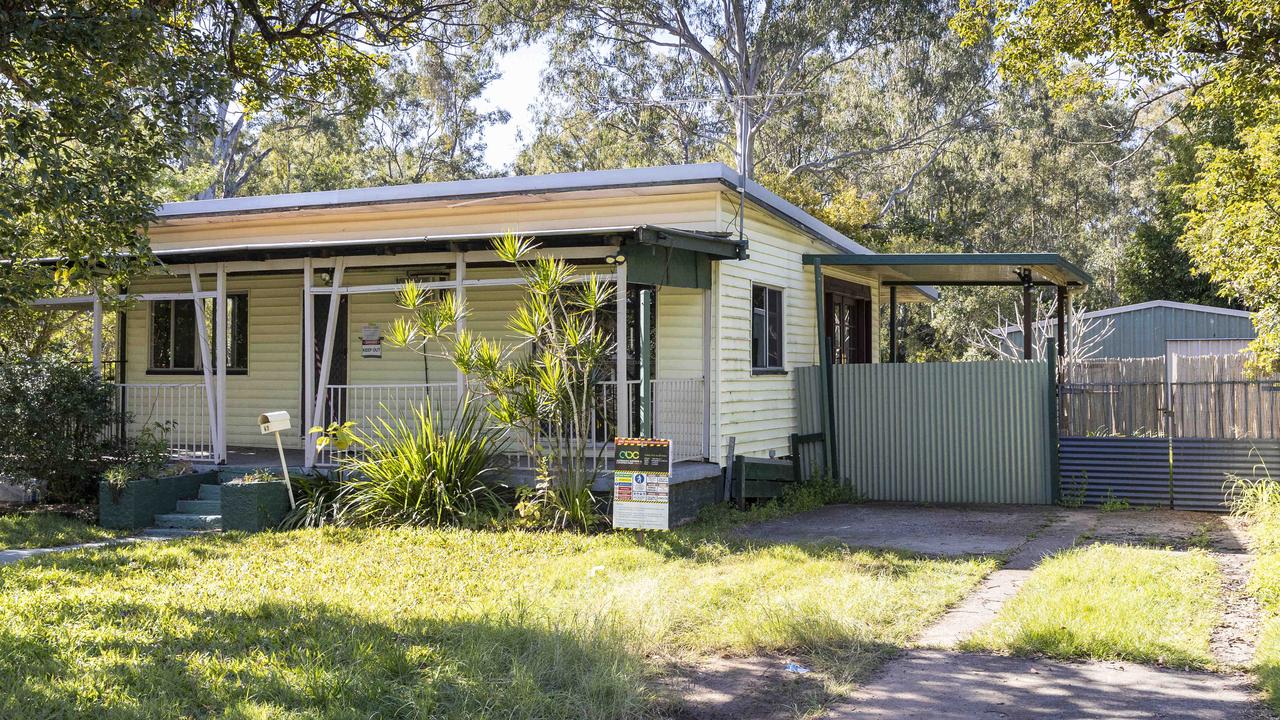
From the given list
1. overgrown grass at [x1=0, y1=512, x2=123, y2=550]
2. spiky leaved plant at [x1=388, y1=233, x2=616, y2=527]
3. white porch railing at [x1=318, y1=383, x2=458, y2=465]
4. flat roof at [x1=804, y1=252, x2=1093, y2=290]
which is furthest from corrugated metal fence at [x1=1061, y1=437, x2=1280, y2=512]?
overgrown grass at [x1=0, y1=512, x2=123, y2=550]

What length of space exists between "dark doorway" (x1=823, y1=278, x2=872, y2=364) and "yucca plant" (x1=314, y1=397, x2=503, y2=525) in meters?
6.66

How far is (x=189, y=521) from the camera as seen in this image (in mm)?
11281

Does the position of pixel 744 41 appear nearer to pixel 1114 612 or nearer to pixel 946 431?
pixel 946 431

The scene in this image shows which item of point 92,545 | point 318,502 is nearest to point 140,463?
point 92,545

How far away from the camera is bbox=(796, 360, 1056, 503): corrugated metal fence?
13.1 m

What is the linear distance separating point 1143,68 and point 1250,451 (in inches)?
180

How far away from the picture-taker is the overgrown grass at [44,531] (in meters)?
10.2

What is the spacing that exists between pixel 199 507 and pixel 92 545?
155 centimetres

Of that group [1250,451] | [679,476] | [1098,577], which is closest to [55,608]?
[679,476]

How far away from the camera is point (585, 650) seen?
228 inches

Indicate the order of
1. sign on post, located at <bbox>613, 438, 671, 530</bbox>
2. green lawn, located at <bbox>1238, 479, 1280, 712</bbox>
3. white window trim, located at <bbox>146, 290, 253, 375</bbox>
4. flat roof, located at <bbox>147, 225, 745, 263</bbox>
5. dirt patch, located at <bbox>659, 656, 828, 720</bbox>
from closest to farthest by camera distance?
1. dirt patch, located at <bbox>659, 656, 828, 720</bbox>
2. green lawn, located at <bbox>1238, 479, 1280, 712</bbox>
3. sign on post, located at <bbox>613, 438, 671, 530</bbox>
4. flat roof, located at <bbox>147, 225, 745, 263</bbox>
5. white window trim, located at <bbox>146, 290, 253, 375</bbox>

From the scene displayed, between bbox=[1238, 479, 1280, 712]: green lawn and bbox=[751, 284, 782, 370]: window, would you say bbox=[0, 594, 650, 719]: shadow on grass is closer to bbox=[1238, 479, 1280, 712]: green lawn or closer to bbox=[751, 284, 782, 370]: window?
bbox=[1238, 479, 1280, 712]: green lawn

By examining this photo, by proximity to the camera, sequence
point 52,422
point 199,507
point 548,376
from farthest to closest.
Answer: point 52,422
point 199,507
point 548,376

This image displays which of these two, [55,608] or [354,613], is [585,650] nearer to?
[354,613]
